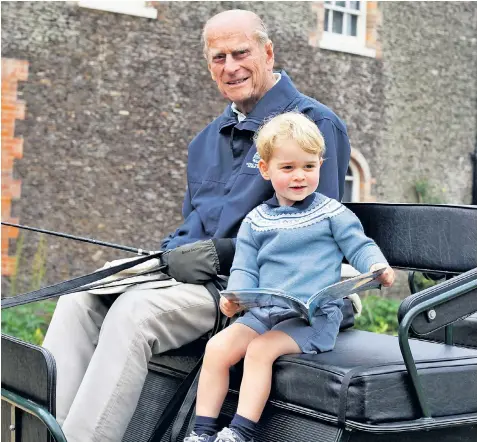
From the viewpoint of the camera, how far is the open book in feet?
8.21

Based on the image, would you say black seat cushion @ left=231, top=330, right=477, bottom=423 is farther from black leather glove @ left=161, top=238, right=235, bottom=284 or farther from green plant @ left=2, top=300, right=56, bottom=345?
green plant @ left=2, top=300, right=56, bottom=345

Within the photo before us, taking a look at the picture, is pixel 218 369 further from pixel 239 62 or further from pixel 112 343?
pixel 239 62

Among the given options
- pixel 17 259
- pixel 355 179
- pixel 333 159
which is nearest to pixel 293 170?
pixel 333 159

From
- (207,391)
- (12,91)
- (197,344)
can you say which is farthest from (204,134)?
(12,91)

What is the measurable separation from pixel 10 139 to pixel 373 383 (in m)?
9.25

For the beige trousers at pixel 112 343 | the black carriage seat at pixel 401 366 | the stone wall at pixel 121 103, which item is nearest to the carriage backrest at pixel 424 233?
the black carriage seat at pixel 401 366

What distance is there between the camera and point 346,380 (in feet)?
8.44

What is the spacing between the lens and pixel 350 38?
14.6m

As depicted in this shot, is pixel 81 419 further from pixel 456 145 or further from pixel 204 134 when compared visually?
pixel 456 145

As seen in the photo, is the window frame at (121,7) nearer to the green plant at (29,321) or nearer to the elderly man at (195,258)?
the green plant at (29,321)

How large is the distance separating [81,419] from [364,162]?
1195 cm

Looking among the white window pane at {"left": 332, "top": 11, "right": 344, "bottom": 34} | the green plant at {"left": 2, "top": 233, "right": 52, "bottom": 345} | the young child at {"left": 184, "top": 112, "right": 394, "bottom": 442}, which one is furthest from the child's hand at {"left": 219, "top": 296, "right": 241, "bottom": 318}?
the white window pane at {"left": 332, "top": 11, "right": 344, "bottom": 34}

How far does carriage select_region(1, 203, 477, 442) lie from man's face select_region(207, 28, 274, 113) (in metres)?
0.66

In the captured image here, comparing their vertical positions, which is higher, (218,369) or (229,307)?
(229,307)
